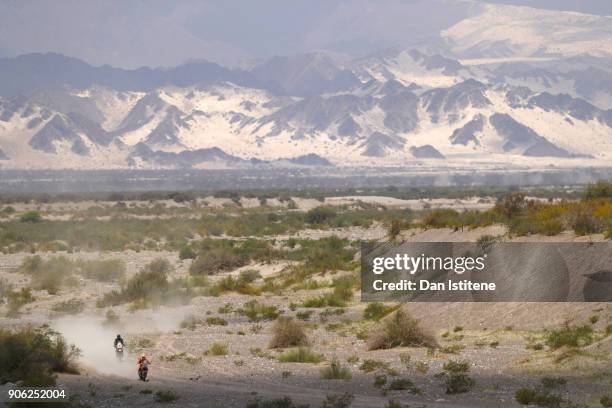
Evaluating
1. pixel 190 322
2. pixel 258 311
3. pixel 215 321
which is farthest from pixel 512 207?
pixel 190 322

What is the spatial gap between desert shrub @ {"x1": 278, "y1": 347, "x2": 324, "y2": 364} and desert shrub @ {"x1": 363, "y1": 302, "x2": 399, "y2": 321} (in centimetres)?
591

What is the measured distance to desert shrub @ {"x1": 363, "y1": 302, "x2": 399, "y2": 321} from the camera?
29.7m

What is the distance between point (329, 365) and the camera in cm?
2236

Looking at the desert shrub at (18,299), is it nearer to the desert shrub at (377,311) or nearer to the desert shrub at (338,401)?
the desert shrub at (377,311)

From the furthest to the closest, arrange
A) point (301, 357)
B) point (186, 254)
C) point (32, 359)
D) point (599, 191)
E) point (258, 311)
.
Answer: point (186, 254), point (599, 191), point (258, 311), point (301, 357), point (32, 359)

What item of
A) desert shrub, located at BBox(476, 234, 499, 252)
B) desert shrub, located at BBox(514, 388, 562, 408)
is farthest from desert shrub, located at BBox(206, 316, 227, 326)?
desert shrub, located at BBox(514, 388, 562, 408)

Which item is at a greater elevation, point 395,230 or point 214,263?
point 395,230

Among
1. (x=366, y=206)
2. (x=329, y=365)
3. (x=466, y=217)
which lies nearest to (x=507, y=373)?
(x=329, y=365)

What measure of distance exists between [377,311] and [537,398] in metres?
12.4

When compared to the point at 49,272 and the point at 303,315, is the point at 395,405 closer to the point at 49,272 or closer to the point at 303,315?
the point at 303,315

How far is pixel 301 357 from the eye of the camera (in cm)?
2339

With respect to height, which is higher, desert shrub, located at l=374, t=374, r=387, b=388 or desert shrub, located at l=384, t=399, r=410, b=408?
desert shrub, located at l=384, t=399, r=410, b=408

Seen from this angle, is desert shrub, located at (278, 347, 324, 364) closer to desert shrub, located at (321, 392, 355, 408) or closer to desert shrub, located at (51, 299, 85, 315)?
desert shrub, located at (321, 392, 355, 408)

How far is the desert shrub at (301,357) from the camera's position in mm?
23234
